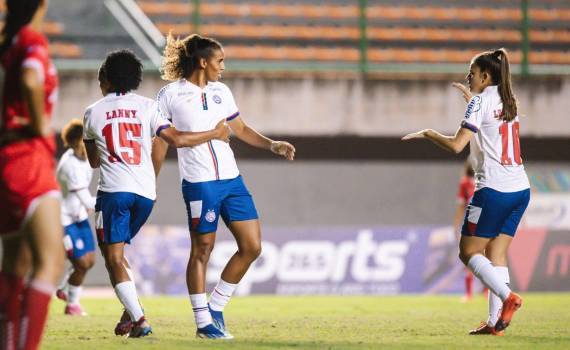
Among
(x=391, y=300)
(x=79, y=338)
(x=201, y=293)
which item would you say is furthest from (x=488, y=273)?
(x=391, y=300)

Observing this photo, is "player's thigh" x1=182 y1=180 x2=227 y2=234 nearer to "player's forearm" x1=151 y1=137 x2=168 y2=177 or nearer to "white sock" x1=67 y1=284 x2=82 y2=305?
"player's forearm" x1=151 y1=137 x2=168 y2=177

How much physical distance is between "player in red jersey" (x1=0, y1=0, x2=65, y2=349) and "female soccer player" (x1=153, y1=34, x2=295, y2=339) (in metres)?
2.48

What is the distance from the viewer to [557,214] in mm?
19453

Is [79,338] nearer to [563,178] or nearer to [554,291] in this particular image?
[554,291]

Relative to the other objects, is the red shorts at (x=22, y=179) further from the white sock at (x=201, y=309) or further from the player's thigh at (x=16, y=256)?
the white sock at (x=201, y=309)

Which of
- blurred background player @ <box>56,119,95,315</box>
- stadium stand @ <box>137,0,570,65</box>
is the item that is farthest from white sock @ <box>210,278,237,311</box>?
stadium stand @ <box>137,0,570,65</box>

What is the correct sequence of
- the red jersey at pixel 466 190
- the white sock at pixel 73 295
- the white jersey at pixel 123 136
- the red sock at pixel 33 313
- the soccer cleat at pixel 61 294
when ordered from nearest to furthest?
the red sock at pixel 33 313 < the white jersey at pixel 123 136 < the white sock at pixel 73 295 < the soccer cleat at pixel 61 294 < the red jersey at pixel 466 190

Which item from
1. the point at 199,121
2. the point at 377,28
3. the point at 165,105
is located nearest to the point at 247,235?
the point at 199,121

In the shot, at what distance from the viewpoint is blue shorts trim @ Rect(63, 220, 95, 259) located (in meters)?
10.9

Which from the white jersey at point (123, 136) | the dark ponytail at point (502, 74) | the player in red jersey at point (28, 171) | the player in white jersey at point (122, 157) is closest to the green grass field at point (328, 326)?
the player in white jersey at point (122, 157)

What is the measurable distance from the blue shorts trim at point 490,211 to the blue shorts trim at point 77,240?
4.59 metres

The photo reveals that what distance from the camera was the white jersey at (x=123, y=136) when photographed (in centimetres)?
745

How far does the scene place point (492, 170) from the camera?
7680 mm

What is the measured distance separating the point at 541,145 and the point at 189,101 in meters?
13.1
